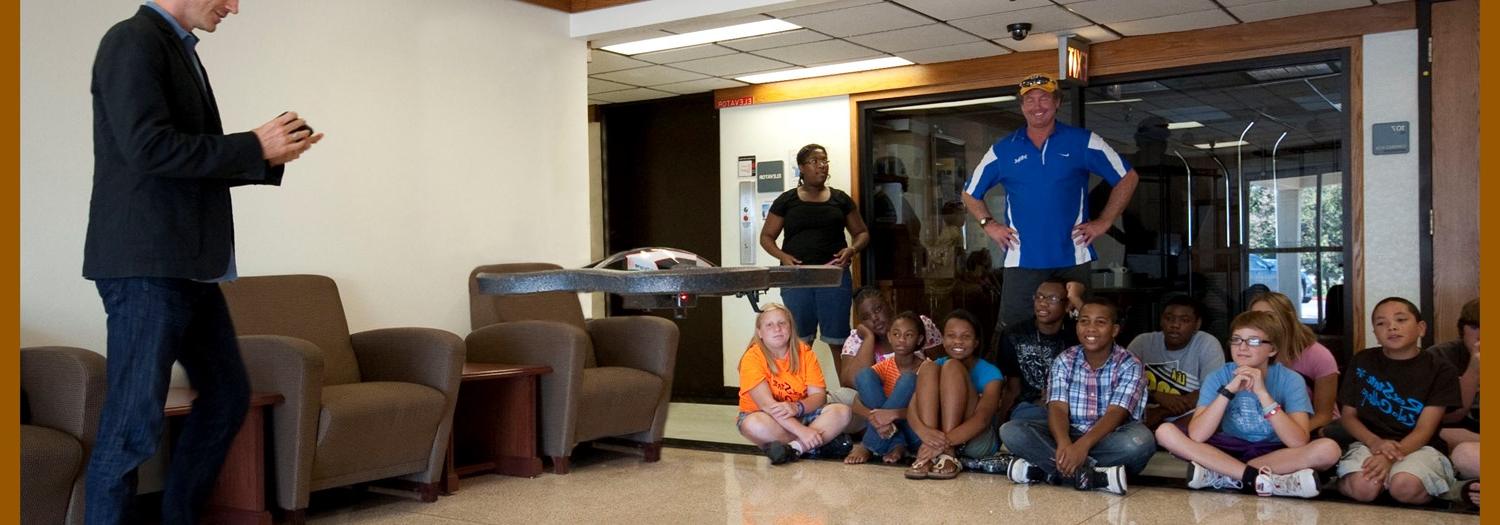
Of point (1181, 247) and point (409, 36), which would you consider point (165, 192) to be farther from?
point (1181, 247)

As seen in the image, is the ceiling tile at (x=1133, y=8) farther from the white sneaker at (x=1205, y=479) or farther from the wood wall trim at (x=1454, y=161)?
the white sneaker at (x=1205, y=479)

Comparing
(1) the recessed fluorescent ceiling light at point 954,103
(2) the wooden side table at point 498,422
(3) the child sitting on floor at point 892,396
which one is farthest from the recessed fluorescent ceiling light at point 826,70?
(2) the wooden side table at point 498,422

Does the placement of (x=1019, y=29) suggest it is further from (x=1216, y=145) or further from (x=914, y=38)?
(x=1216, y=145)

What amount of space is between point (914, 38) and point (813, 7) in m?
0.96

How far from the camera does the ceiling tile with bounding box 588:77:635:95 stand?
7902 mm

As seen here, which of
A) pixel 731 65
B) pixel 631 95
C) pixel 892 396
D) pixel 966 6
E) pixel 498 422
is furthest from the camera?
pixel 631 95

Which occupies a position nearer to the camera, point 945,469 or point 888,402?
point 945,469

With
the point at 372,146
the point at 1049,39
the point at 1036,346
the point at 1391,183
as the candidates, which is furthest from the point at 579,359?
the point at 1391,183

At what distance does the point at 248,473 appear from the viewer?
396cm

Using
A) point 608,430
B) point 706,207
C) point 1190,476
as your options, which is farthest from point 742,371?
point 706,207

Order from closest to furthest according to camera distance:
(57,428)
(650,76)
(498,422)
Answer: (57,428) < (498,422) < (650,76)

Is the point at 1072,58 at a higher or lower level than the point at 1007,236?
higher

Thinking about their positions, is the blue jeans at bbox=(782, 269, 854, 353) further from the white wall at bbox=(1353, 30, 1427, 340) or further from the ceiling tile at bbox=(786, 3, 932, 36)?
the white wall at bbox=(1353, 30, 1427, 340)

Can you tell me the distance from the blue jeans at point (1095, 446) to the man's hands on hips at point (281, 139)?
116 inches
